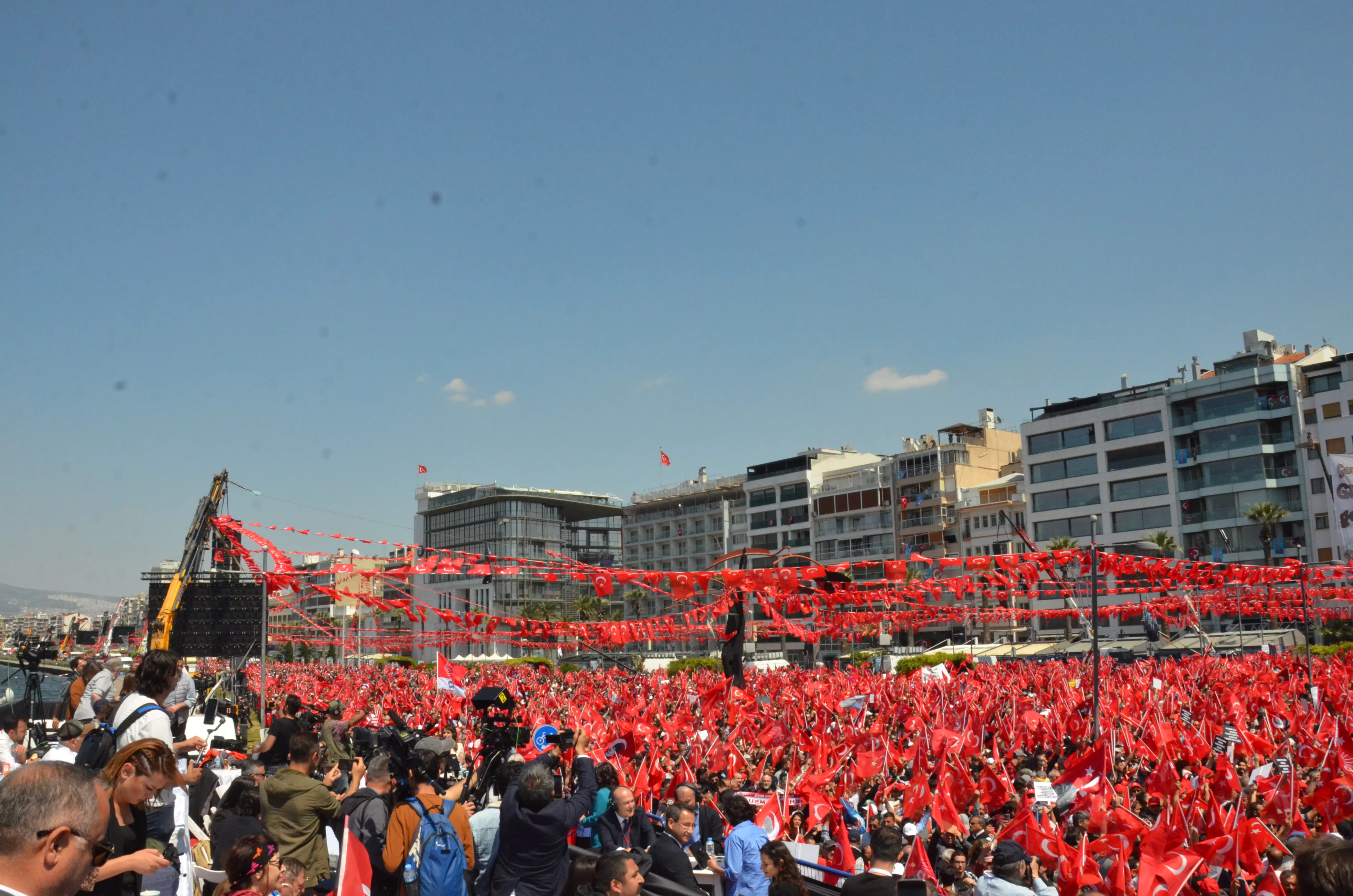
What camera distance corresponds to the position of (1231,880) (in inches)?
307

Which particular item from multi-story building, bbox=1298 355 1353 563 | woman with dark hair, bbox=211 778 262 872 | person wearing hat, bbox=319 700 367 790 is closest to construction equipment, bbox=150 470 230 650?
person wearing hat, bbox=319 700 367 790

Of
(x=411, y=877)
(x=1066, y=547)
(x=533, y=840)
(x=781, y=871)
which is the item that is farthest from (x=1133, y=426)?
(x=411, y=877)

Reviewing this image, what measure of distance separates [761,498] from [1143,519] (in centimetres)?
3567

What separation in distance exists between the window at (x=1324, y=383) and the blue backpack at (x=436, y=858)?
66.1 m

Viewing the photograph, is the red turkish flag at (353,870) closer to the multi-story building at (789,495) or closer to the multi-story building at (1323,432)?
the multi-story building at (1323,432)

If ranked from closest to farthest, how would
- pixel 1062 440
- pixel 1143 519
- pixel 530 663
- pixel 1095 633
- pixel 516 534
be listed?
pixel 1095 633 → pixel 530 663 → pixel 1143 519 → pixel 1062 440 → pixel 516 534

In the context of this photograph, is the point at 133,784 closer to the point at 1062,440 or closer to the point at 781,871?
the point at 781,871

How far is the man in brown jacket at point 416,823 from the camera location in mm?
6012

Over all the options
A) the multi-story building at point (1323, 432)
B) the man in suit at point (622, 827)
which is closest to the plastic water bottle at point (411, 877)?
the man in suit at point (622, 827)

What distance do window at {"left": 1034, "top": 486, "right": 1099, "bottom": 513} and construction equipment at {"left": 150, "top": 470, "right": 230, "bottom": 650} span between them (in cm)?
5789

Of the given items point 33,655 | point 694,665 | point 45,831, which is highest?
point 45,831

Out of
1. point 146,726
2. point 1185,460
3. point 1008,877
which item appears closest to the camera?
point 146,726

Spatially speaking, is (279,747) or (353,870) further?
(279,747)

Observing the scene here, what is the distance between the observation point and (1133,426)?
222 feet
